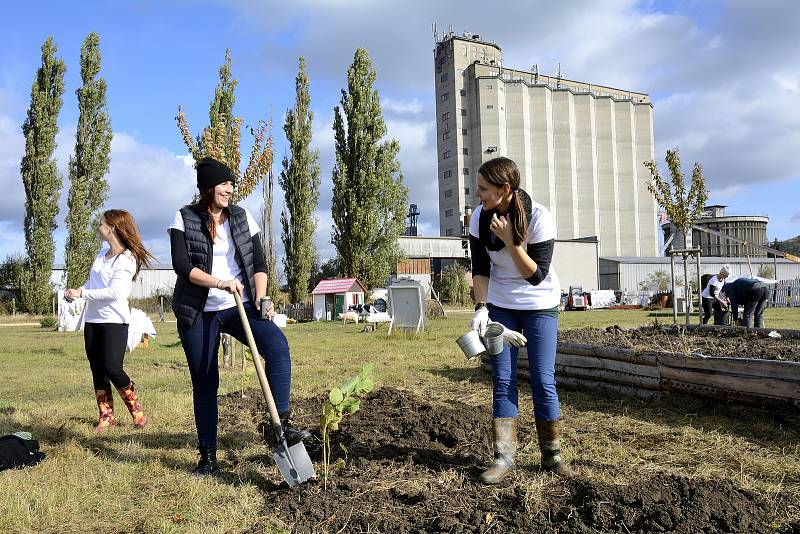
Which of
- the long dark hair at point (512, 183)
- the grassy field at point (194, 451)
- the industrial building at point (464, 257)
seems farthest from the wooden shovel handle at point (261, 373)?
the industrial building at point (464, 257)

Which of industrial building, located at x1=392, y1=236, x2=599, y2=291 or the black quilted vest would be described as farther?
industrial building, located at x1=392, y1=236, x2=599, y2=291

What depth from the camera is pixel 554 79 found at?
228 ft

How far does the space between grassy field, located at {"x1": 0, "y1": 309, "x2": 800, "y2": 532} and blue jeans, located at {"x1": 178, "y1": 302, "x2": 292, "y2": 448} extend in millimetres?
369

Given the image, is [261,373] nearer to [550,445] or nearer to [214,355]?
[214,355]

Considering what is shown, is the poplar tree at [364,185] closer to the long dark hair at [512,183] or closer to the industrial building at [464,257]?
the industrial building at [464,257]

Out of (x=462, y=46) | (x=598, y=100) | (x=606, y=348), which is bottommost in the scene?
(x=606, y=348)

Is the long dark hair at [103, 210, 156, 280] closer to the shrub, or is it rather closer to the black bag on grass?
the black bag on grass

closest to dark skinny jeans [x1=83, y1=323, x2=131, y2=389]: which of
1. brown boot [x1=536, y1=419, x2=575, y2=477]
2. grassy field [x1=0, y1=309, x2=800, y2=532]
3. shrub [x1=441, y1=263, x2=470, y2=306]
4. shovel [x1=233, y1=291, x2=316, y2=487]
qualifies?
grassy field [x1=0, y1=309, x2=800, y2=532]

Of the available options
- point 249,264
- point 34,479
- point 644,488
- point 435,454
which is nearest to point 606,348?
point 435,454

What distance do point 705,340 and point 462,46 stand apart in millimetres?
60188

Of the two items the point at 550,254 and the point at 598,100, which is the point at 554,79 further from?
the point at 550,254

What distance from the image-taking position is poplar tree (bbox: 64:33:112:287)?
104 feet

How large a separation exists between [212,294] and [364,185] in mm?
28247

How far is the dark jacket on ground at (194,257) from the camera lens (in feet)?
11.6
